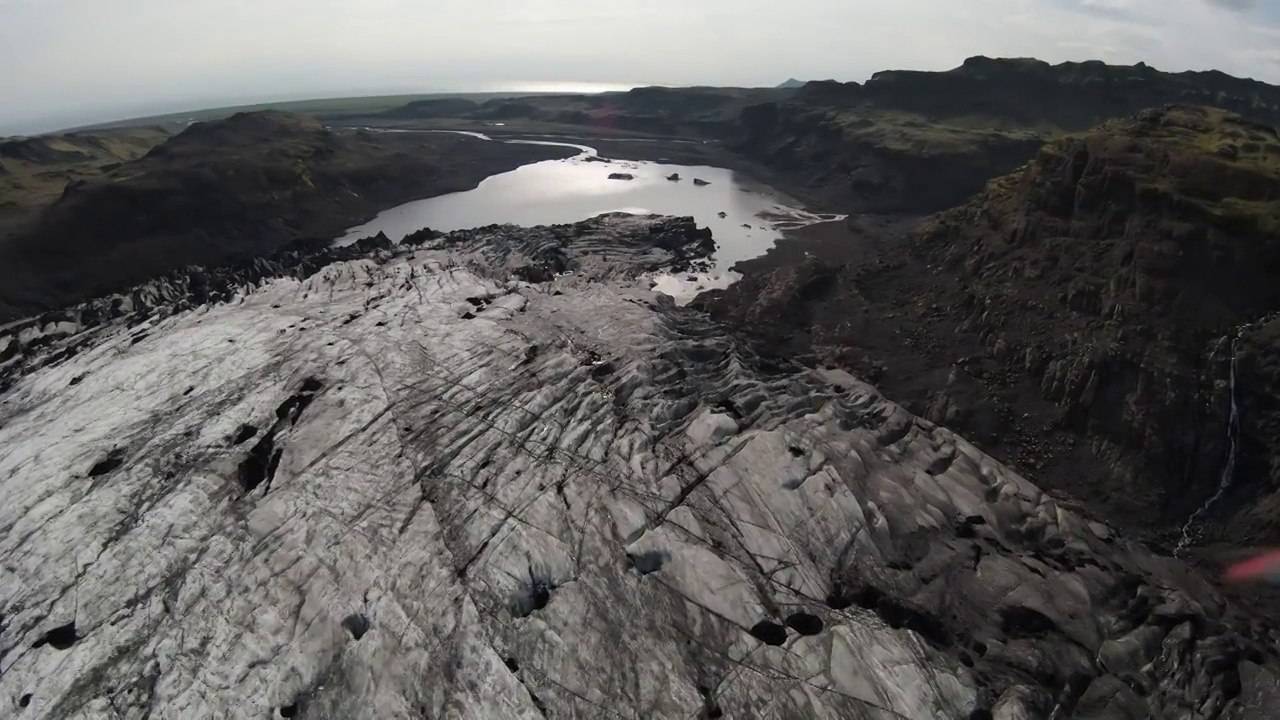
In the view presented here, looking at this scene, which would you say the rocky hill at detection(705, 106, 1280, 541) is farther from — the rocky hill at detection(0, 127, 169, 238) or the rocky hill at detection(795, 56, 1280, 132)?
the rocky hill at detection(0, 127, 169, 238)

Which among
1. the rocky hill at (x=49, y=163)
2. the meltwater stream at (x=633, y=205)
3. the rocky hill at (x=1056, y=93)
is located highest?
the rocky hill at (x=1056, y=93)

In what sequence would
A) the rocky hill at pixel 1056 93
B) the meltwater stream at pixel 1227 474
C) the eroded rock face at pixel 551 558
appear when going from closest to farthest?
the eroded rock face at pixel 551 558
the meltwater stream at pixel 1227 474
the rocky hill at pixel 1056 93

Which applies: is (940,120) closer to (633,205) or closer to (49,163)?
(633,205)

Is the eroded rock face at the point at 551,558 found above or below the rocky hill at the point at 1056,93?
below

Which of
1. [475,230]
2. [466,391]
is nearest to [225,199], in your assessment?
[475,230]

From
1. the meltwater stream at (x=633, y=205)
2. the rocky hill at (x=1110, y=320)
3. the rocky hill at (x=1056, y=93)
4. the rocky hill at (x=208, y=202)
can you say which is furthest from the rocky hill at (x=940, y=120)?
the rocky hill at (x=208, y=202)

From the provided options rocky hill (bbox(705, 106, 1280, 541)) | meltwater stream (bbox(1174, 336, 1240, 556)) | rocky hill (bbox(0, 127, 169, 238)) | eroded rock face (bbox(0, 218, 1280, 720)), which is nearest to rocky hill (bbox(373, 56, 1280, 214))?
rocky hill (bbox(705, 106, 1280, 541))

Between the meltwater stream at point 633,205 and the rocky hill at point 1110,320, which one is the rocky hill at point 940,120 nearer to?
the meltwater stream at point 633,205
